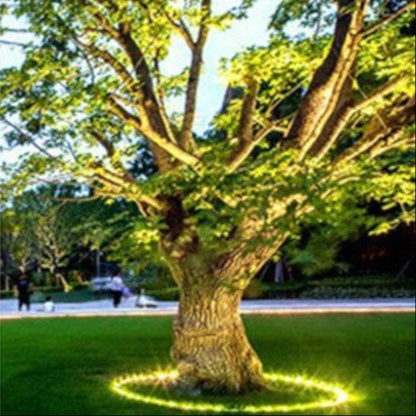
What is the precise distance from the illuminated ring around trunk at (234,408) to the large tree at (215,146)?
0.73 m

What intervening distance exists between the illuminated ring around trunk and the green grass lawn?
203mm

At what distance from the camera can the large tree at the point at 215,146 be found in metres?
8.34

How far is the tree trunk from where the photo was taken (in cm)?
986

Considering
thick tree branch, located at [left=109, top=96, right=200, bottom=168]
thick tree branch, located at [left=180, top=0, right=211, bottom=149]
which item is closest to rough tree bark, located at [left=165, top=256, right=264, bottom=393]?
thick tree branch, located at [left=109, top=96, right=200, bottom=168]

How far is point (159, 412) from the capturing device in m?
8.54

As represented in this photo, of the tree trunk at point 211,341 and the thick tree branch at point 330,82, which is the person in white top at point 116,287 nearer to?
the tree trunk at point 211,341

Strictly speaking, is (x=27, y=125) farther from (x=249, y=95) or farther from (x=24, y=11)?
(x=249, y=95)

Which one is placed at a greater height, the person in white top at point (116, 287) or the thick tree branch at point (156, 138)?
the thick tree branch at point (156, 138)

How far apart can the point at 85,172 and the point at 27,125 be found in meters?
0.90

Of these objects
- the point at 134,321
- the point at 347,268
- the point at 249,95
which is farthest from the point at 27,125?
the point at 347,268

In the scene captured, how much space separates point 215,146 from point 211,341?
8.29 ft

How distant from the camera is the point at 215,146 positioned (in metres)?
9.99

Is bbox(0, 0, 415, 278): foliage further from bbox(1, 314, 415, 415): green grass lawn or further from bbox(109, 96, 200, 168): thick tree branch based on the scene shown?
bbox(1, 314, 415, 415): green grass lawn

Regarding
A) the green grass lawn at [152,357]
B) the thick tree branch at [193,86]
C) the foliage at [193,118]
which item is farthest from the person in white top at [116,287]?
the thick tree branch at [193,86]
